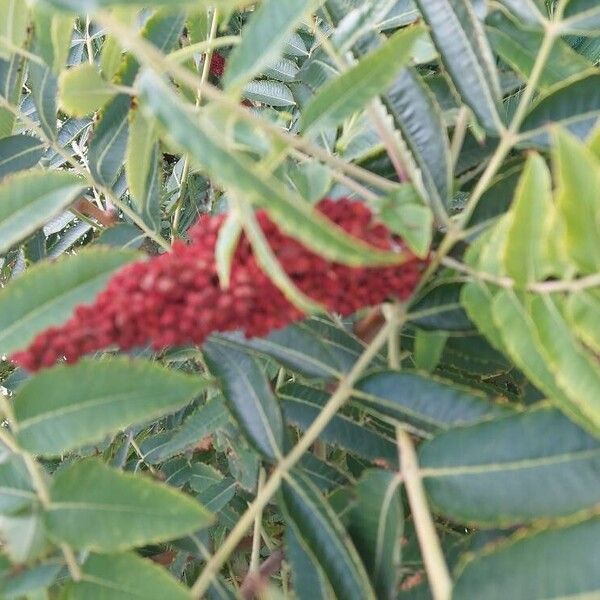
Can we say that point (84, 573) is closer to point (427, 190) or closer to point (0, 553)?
point (0, 553)

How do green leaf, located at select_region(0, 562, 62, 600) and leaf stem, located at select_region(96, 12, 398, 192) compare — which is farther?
green leaf, located at select_region(0, 562, 62, 600)

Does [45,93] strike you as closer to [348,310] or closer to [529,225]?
[348,310]

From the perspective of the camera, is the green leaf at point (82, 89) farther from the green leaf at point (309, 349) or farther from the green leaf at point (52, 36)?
the green leaf at point (309, 349)

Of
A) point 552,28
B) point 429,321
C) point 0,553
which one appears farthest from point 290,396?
point 552,28

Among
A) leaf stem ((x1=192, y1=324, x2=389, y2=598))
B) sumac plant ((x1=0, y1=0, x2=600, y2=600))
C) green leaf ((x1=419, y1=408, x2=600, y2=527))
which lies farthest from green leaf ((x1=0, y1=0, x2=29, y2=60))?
green leaf ((x1=419, y1=408, x2=600, y2=527))

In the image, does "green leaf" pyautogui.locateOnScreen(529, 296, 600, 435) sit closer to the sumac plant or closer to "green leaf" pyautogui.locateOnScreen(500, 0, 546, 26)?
the sumac plant

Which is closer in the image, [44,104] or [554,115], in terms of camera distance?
[554,115]
